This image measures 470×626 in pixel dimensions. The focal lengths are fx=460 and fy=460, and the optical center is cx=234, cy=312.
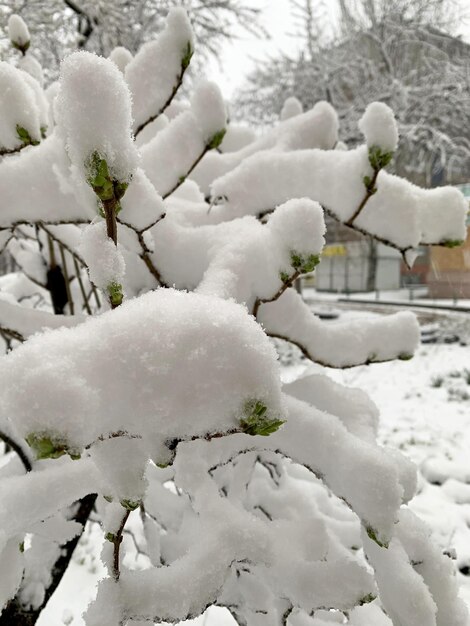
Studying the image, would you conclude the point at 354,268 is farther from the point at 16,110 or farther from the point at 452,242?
the point at 16,110

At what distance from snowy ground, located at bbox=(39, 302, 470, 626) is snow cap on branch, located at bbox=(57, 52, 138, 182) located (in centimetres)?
202

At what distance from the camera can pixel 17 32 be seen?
138cm

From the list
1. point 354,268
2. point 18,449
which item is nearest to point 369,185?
point 18,449

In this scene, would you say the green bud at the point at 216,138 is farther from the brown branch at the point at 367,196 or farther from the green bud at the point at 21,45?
the green bud at the point at 21,45

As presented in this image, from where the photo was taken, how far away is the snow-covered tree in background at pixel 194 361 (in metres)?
0.44

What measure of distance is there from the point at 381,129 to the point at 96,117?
1.72 feet

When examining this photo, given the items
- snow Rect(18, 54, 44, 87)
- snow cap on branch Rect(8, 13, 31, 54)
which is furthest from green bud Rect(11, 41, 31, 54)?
snow Rect(18, 54, 44, 87)

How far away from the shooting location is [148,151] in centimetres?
93

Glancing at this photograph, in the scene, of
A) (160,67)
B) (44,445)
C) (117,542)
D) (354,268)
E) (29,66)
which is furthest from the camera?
(354,268)

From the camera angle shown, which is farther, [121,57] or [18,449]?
[121,57]

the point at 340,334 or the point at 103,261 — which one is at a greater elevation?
the point at 103,261

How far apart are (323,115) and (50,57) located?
667 centimetres

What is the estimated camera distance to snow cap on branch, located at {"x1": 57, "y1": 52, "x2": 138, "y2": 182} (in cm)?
45

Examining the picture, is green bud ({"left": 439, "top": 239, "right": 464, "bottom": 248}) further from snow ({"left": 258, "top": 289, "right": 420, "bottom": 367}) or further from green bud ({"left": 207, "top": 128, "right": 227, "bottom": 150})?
green bud ({"left": 207, "top": 128, "right": 227, "bottom": 150})
